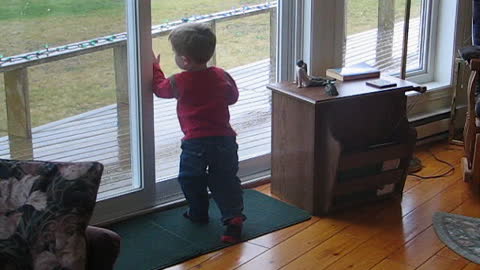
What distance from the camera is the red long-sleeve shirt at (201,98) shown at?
9.75 feet

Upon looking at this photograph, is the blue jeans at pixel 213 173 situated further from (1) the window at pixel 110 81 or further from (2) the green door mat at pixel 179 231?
(1) the window at pixel 110 81

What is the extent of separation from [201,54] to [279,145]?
0.67 m

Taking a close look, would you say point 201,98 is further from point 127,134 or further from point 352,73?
point 352,73

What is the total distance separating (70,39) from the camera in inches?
112

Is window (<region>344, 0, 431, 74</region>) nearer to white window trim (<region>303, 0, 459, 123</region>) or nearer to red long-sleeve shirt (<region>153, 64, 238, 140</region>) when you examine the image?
white window trim (<region>303, 0, 459, 123</region>)

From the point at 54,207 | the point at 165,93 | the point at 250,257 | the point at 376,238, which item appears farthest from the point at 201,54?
the point at 54,207

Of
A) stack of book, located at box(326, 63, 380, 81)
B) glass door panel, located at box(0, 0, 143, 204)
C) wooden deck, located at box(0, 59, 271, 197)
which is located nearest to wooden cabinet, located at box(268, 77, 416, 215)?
stack of book, located at box(326, 63, 380, 81)

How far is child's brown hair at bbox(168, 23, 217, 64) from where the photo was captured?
2920mm

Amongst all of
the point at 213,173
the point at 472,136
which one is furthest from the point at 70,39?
the point at 472,136

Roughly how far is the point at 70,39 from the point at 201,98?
22.5 inches

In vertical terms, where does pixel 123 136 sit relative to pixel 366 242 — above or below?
above

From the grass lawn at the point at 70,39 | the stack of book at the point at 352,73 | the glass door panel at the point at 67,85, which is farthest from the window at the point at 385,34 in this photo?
the glass door panel at the point at 67,85

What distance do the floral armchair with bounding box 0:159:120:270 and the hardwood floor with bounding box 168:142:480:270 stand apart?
1016 millimetres

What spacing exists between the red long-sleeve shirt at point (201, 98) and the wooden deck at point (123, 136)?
0.78ft
